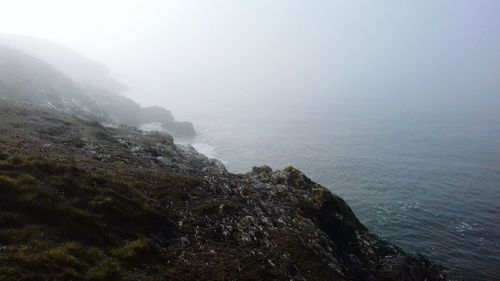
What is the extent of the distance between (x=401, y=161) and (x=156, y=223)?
93.4m

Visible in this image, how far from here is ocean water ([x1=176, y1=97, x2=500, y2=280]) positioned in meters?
61.3

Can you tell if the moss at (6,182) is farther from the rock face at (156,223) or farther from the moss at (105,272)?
the moss at (105,272)

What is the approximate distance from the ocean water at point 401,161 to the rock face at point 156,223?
14.8 m

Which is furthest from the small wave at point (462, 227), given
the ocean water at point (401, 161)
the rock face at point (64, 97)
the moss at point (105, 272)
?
the rock face at point (64, 97)

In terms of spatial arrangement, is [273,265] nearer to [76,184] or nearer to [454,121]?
[76,184]

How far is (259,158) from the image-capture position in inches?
4422

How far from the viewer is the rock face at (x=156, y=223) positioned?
883 inches

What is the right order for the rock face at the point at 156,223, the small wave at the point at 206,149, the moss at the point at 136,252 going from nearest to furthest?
the rock face at the point at 156,223
the moss at the point at 136,252
the small wave at the point at 206,149

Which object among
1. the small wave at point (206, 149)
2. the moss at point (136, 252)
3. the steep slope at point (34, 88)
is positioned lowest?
the small wave at point (206, 149)

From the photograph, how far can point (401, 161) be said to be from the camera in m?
106

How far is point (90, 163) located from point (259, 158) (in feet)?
253

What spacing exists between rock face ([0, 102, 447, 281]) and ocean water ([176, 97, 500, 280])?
14.8 meters

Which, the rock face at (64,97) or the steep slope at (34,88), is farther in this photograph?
the rock face at (64,97)

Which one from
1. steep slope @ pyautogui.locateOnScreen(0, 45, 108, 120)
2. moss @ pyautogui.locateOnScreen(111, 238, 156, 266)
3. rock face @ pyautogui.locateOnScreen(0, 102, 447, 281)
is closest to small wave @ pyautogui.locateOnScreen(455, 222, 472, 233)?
rock face @ pyautogui.locateOnScreen(0, 102, 447, 281)
